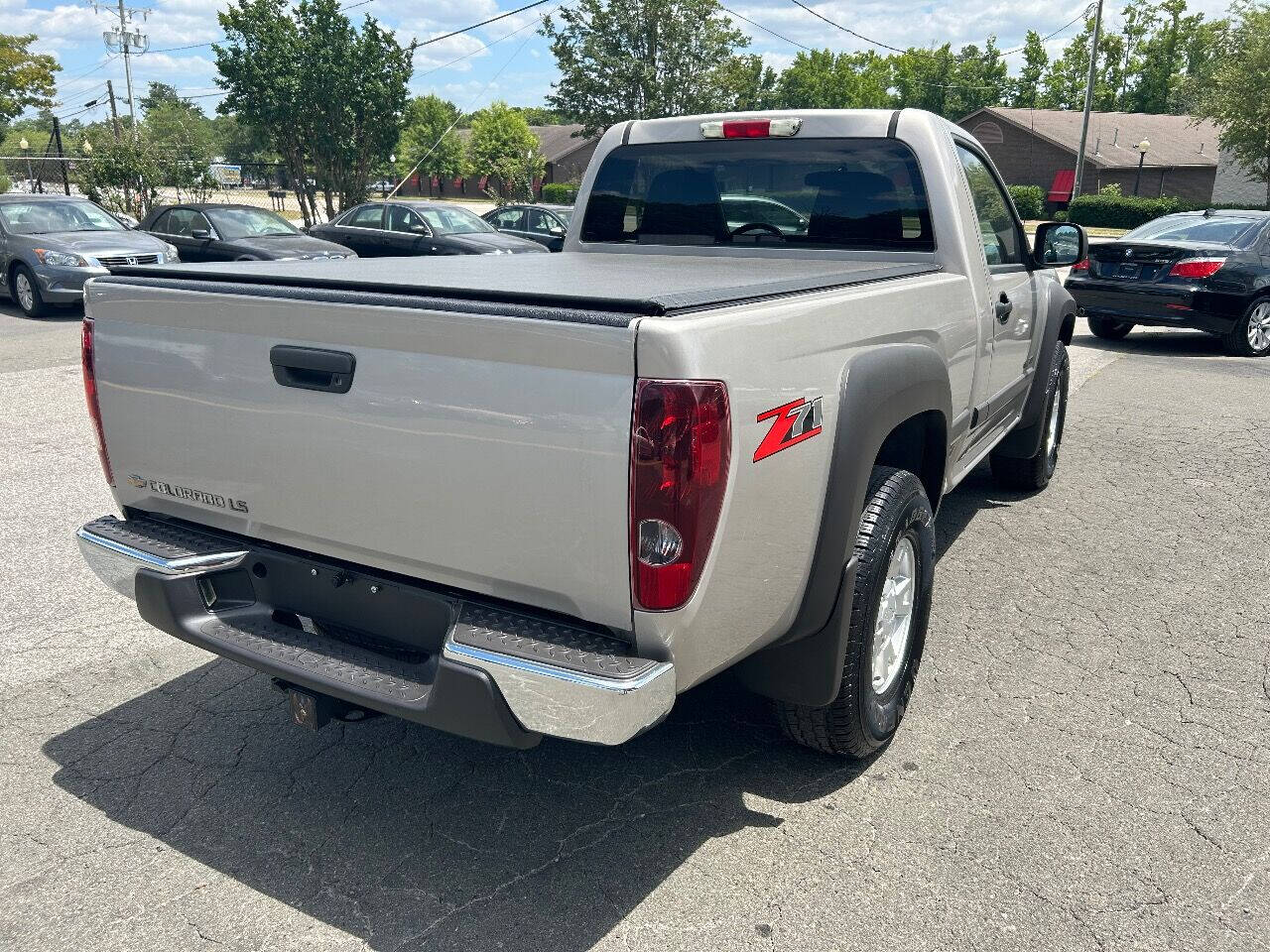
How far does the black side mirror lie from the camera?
509 cm

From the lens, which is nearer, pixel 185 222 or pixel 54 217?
pixel 54 217

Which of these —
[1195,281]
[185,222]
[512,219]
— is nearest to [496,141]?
[512,219]

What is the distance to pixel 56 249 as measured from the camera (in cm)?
1350

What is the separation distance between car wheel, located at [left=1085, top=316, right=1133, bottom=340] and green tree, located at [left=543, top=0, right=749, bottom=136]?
1412 inches

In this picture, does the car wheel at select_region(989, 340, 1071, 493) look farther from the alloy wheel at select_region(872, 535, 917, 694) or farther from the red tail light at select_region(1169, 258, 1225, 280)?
the red tail light at select_region(1169, 258, 1225, 280)

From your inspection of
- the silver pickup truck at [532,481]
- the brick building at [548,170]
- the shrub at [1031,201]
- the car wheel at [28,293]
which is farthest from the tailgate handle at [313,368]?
the brick building at [548,170]

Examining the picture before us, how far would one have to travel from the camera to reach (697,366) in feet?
7.23

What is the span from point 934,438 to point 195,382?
243 centimetres

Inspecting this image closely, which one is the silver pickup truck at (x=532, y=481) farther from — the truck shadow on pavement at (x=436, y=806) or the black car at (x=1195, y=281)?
the black car at (x=1195, y=281)

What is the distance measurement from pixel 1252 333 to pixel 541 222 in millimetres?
13132

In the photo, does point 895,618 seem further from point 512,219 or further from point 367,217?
point 512,219

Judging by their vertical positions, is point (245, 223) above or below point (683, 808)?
above

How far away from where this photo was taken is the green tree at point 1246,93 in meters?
34.8

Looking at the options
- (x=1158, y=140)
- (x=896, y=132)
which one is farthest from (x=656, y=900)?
(x=1158, y=140)
